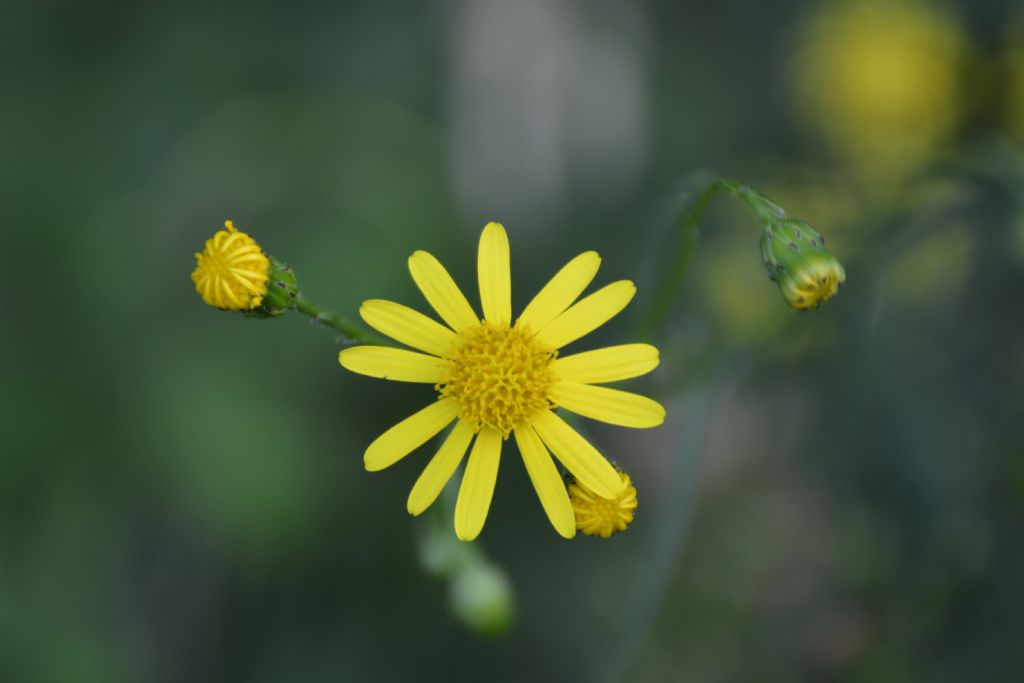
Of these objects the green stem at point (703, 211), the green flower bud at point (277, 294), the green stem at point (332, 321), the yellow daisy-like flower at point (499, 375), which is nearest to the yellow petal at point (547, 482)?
the yellow daisy-like flower at point (499, 375)

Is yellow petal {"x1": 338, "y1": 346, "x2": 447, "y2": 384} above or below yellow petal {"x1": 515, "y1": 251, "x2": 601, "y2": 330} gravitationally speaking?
below

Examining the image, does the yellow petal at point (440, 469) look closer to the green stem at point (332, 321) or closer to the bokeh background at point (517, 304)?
the green stem at point (332, 321)

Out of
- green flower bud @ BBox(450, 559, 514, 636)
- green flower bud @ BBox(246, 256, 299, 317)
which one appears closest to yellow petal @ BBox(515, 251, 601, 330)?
green flower bud @ BBox(246, 256, 299, 317)

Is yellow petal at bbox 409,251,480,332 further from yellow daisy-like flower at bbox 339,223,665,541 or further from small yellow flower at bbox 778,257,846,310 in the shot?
small yellow flower at bbox 778,257,846,310

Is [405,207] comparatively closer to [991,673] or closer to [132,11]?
[132,11]

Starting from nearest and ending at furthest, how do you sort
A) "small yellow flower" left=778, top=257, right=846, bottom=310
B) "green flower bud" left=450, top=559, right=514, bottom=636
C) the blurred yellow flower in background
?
"small yellow flower" left=778, top=257, right=846, bottom=310, "green flower bud" left=450, top=559, right=514, bottom=636, the blurred yellow flower in background

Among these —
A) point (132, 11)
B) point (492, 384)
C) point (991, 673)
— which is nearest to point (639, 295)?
point (492, 384)

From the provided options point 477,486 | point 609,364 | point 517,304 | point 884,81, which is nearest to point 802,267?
point 609,364
